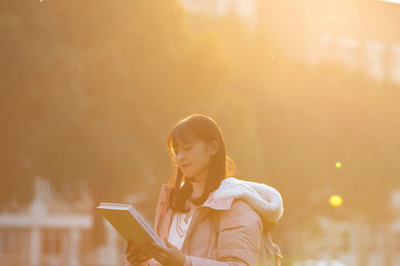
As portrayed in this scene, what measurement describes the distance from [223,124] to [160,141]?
252 cm

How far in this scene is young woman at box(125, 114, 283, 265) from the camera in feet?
9.35

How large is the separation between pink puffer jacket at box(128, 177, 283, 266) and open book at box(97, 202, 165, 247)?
174 mm

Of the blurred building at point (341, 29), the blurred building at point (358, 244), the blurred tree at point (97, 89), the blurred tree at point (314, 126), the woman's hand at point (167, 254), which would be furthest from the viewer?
the blurred building at point (358, 244)

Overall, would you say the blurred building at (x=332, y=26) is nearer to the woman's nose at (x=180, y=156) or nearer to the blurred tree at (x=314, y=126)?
the blurred tree at (x=314, y=126)

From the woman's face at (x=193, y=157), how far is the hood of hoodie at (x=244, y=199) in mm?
110

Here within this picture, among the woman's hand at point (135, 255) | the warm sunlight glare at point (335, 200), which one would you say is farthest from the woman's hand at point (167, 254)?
the warm sunlight glare at point (335, 200)

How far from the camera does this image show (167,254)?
9.03ft

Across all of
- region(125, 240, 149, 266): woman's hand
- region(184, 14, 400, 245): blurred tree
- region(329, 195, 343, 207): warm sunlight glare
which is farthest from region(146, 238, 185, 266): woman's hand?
region(329, 195, 343, 207): warm sunlight glare

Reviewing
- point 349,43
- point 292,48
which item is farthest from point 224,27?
point 349,43

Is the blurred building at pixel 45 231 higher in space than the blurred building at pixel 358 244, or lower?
higher

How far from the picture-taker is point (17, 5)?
56.2 ft

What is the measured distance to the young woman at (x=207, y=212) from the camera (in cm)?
285

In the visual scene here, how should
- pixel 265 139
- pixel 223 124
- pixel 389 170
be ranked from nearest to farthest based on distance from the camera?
pixel 223 124
pixel 265 139
pixel 389 170

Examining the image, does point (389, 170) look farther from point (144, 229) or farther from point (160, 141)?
point (144, 229)
